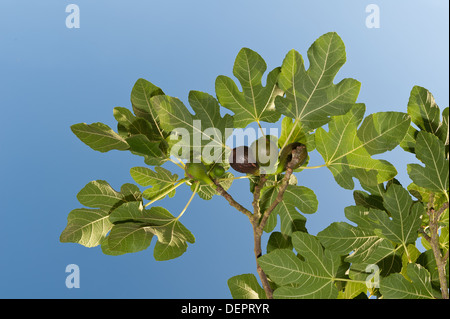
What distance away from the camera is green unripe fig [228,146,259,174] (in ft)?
3.20

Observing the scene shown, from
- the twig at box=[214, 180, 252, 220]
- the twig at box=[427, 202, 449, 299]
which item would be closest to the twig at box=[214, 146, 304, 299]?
the twig at box=[214, 180, 252, 220]

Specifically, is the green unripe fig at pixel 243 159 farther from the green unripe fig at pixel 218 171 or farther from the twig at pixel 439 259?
the twig at pixel 439 259

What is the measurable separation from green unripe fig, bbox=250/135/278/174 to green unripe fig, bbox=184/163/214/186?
0.13m

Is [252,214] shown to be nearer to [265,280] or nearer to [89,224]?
[265,280]

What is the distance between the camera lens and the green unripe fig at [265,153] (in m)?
0.98

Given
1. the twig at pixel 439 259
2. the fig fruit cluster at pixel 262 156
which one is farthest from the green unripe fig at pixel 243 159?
the twig at pixel 439 259

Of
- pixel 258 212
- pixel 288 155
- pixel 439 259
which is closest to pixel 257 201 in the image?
pixel 258 212

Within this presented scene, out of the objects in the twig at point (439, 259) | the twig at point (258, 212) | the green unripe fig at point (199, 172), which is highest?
the green unripe fig at point (199, 172)

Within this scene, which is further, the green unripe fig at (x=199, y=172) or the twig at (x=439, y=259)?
the green unripe fig at (x=199, y=172)

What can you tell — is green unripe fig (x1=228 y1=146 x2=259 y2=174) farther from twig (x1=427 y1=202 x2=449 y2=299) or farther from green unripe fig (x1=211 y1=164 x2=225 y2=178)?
twig (x1=427 y1=202 x2=449 y2=299)

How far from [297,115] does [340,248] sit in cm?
33

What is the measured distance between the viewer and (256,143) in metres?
0.99

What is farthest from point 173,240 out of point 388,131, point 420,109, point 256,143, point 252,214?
point 420,109

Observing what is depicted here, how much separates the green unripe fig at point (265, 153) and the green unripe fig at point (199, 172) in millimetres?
133
